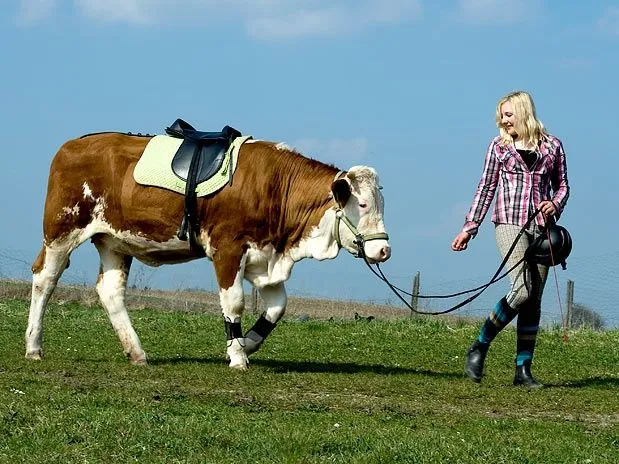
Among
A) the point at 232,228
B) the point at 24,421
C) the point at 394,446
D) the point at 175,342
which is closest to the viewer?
the point at 394,446

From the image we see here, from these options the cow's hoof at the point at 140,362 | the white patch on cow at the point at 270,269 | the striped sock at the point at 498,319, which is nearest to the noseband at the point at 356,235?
the white patch on cow at the point at 270,269

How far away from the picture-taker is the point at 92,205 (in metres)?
12.3

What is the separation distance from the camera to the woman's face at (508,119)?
35.4ft

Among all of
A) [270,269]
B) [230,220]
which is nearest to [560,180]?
[270,269]

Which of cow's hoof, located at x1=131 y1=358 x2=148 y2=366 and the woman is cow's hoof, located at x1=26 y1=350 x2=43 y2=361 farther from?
the woman

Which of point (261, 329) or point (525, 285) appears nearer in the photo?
point (525, 285)

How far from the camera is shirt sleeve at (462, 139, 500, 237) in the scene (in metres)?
11.0

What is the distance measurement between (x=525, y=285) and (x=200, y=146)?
3.52m

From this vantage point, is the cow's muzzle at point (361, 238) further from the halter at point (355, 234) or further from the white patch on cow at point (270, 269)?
the white patch on cow at point (270, 269)

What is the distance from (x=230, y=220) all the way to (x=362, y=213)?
4.22 ft

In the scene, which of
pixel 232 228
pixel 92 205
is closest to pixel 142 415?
pixel 232 228

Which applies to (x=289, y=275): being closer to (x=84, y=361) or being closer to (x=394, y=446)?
(x=84, y=361)

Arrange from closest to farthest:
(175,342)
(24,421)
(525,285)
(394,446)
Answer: (394,446)
(24,421)
(525,285)
(175,342)

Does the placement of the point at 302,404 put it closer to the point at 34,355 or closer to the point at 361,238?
the point at 361,238
